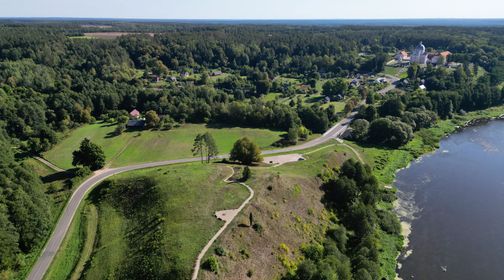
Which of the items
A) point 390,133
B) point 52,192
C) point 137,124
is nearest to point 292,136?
point 390,133

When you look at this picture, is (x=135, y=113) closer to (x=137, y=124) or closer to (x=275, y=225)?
(x=137, y=124)

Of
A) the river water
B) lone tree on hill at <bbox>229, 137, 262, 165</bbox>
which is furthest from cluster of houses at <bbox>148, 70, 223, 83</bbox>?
the river water

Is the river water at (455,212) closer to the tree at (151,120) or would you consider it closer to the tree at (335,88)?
the tree at (335,88)

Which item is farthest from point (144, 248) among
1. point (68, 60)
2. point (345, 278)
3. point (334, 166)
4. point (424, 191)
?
point (68, 60)

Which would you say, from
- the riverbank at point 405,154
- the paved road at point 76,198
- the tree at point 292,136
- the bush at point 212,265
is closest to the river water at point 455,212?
the riverbank at point 405,154

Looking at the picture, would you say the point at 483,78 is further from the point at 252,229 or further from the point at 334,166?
the point at 252,229
